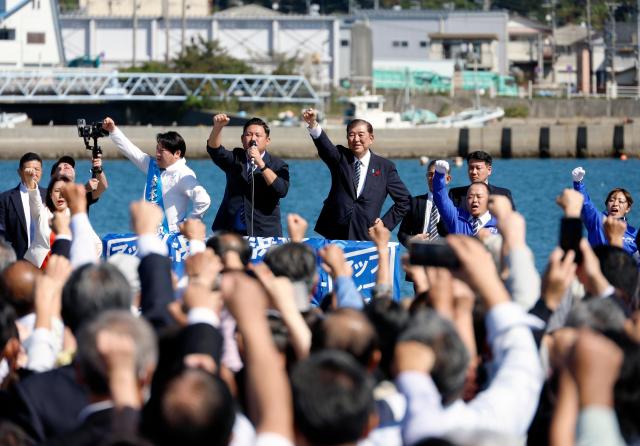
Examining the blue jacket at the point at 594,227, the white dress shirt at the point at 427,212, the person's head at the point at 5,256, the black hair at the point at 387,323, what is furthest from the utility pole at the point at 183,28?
the black hair at the point at 387,323

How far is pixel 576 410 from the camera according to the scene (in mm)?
4406

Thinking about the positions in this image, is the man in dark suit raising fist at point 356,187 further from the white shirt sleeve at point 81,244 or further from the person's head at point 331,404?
the person's head at point 331,404

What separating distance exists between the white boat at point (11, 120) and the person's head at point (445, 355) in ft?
171

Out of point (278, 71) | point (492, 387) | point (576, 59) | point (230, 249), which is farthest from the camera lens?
point (576, 59)

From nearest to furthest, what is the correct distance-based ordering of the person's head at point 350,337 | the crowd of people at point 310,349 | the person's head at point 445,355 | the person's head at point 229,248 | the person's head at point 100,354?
the crowd of people at point 310,349, the person's head at point 100,354, the person's head at point 445,355, the person's head at point 350,337, the person's head at point 229,248

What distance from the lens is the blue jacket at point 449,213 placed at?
10609 mm

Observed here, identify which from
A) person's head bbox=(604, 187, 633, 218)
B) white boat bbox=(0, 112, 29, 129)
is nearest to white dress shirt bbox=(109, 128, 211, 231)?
person's head bbox=(604, 187, 633, 218)

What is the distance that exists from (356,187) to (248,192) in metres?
0.86

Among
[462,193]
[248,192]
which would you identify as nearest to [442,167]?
[462,193]

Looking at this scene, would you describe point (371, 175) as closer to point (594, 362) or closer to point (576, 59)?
point (594, 362)

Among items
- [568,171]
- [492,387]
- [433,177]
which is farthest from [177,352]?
[568,171]

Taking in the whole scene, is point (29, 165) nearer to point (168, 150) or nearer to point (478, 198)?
point (168, 150)

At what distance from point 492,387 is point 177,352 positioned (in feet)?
3.68

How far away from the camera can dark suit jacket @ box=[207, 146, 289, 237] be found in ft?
36.8
